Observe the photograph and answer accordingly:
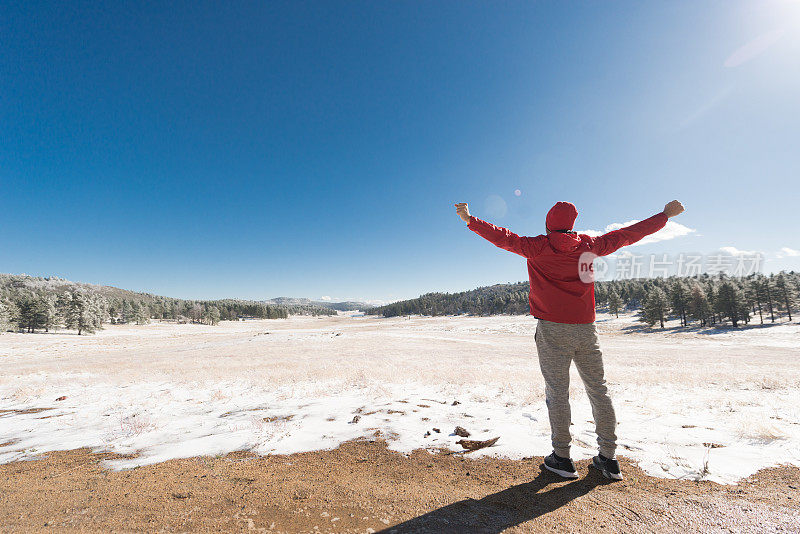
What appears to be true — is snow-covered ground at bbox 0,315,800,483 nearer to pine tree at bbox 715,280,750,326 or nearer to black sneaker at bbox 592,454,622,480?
black sneaker at bbox 592,454,622,480

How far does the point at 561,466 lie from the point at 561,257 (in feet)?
8.71

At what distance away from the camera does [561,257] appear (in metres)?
3.84

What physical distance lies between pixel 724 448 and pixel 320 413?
7516 mm

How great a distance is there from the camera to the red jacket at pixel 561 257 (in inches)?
150

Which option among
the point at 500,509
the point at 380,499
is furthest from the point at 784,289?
the point at 380,499

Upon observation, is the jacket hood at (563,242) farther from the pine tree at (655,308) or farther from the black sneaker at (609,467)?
the pine tree at (655,308)

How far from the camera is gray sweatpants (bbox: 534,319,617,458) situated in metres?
3.67

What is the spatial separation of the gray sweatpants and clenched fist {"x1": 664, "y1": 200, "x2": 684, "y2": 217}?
1.96 meters

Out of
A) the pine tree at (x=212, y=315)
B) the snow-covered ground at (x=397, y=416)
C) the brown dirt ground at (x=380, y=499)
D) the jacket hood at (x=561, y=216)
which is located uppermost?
the jacket hood at (x=561, y=216)

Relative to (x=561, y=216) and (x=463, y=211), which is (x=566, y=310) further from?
(x=463, y=211)

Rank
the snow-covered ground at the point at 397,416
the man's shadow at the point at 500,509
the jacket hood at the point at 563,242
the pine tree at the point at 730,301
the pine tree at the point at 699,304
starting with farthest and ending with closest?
the pine tree at the point at 699,304, the pine tree at the point at 730,301, the snow-covered ground at the point at 397,416, the jacket hood at the point at 563,242, the man's shadow at the point at 500,509

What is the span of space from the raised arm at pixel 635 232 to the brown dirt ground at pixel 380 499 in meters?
2.85

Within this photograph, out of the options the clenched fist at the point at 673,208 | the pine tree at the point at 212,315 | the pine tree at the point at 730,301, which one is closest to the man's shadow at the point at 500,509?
the clenched fist at the point at 673,208

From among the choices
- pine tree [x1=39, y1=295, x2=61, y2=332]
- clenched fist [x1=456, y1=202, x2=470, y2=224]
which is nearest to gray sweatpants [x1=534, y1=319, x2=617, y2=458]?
clenched fist [x1=456, y1=202, x2=470, y2=224]
